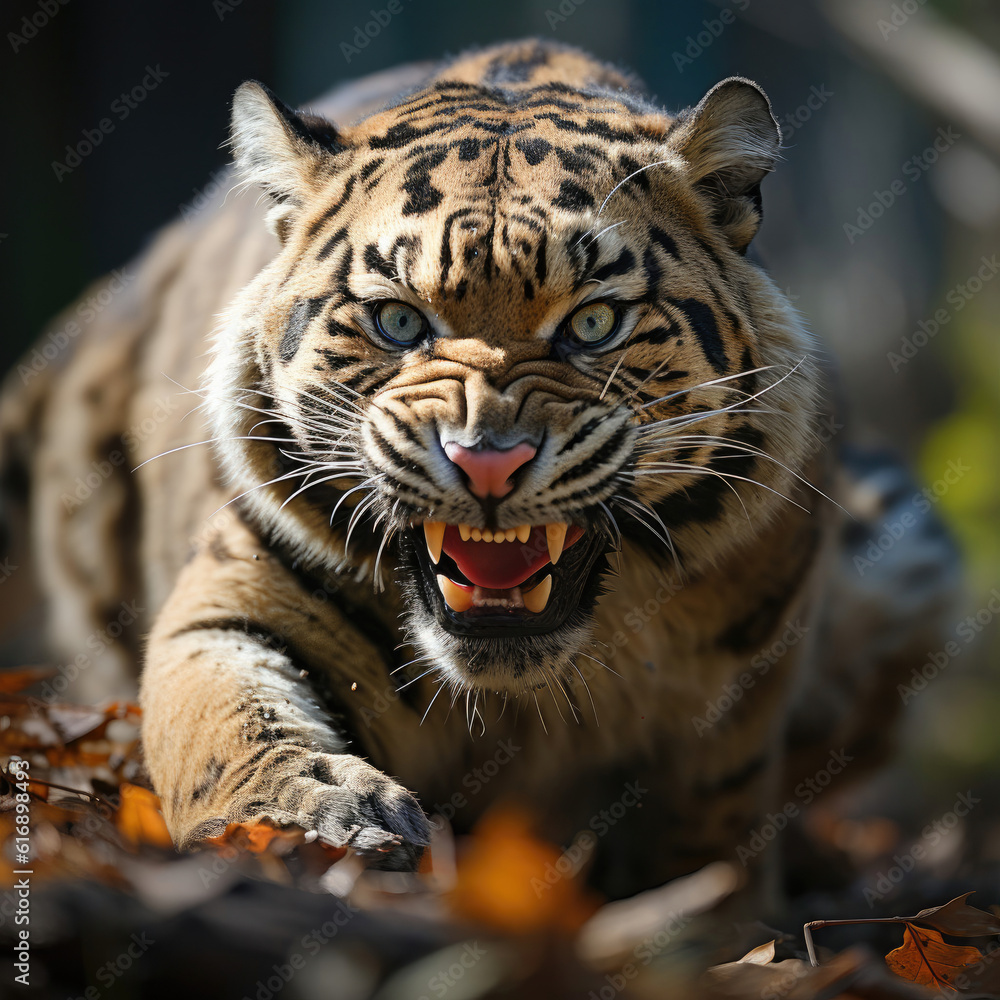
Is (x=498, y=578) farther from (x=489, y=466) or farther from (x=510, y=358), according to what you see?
(x=510, y=358)

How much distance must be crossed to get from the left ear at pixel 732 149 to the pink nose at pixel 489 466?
3.37 ft

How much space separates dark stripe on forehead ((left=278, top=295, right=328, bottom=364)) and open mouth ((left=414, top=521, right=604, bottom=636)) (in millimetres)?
594

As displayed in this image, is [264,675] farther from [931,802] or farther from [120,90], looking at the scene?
[120,90]

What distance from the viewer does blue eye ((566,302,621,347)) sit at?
7.66 ft

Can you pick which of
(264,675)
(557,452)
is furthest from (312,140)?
(264,675)

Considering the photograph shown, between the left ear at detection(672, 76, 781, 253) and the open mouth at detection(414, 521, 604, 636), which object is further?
the left ear at detection(672, 76, 781, 253)

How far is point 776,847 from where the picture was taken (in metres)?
3.30

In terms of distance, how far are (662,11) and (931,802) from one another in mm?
5142

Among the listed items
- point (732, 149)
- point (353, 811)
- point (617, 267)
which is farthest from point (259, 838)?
point (732, 149)

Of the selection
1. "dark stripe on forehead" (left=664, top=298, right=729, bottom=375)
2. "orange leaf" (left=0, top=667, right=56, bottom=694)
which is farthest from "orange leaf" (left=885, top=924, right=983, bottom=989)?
"orange leaf" (left=0, top=667, right=56, bottom=694)

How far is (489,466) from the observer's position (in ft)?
6.70

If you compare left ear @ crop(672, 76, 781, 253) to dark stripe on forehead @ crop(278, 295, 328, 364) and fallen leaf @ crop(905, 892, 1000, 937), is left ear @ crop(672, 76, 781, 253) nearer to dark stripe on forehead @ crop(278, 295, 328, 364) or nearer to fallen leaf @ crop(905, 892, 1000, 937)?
dark stripe on forehead @ crop(278, 295, 328, 364)

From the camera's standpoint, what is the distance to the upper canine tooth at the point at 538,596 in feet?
7.61

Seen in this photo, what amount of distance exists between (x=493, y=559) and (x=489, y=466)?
0.32 metres
